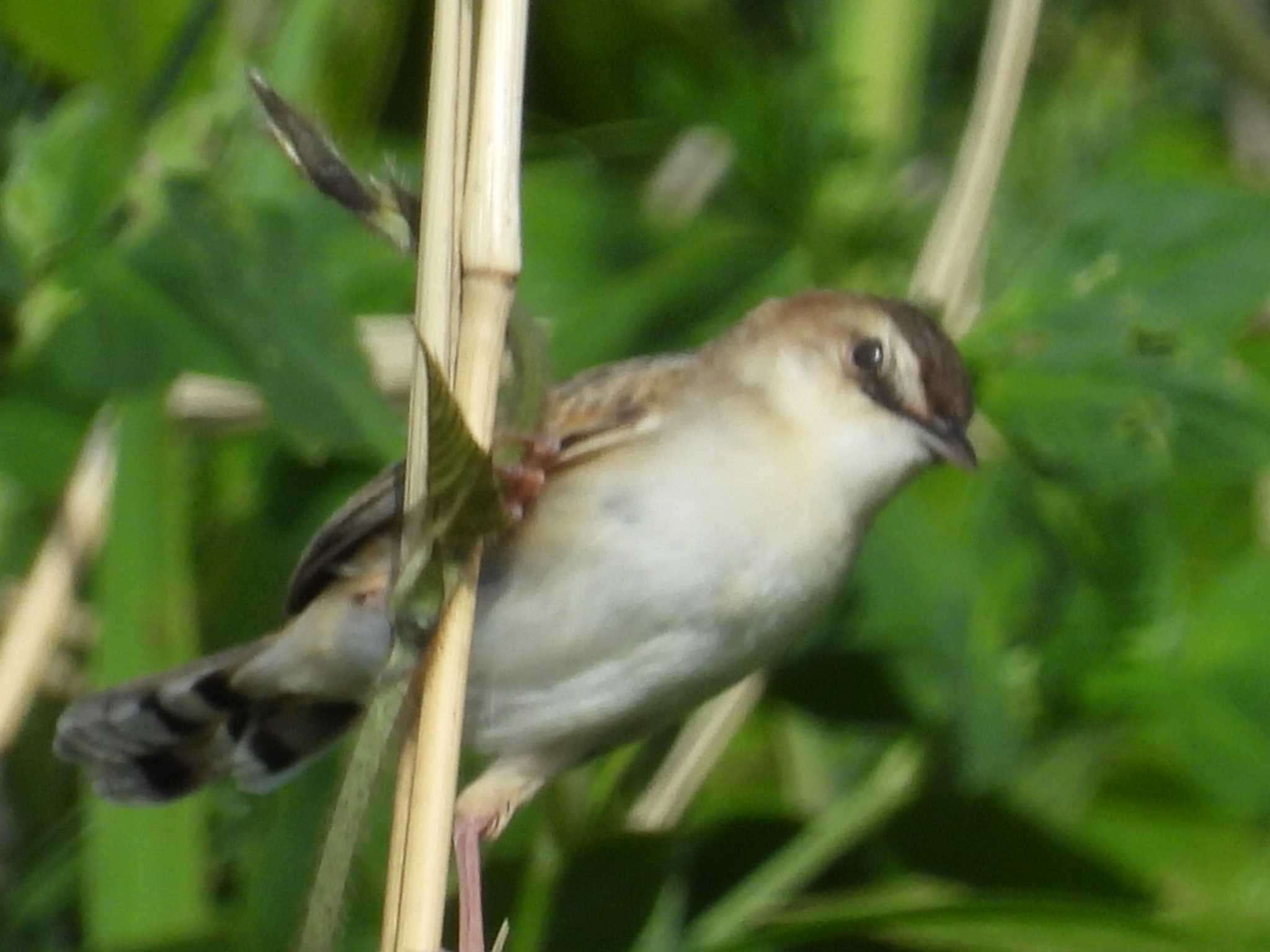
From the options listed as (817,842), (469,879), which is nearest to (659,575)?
(469,879)

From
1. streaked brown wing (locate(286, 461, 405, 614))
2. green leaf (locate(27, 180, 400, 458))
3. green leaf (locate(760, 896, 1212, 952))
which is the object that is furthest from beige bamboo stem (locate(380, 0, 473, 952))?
green leaf (locate(760, 896, 1212, 952))

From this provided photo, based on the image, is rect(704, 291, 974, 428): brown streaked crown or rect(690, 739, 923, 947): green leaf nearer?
rect(704, 291, 974, 428): brown streaked crown

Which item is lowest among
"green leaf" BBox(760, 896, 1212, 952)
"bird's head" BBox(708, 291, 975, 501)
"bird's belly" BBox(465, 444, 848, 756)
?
"green leaf" BBox(760, 896, 1212, 952)

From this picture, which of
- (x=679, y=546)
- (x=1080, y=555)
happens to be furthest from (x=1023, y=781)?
(x=679, y=546)

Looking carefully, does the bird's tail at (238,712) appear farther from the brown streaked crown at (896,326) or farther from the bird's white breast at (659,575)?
the brown streaked crown at (896,326)

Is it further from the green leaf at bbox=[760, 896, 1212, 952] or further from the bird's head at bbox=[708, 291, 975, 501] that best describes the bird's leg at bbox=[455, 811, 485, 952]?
the bird's head at bbox=[708, 291, 975, 501]

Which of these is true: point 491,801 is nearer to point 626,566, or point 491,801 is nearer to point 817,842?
point 626,566

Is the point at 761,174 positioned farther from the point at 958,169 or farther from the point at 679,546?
the point at 679,546

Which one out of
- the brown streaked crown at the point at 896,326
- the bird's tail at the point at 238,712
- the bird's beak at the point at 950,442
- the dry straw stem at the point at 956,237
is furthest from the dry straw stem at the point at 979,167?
the bird's tail at the point at 238,712
